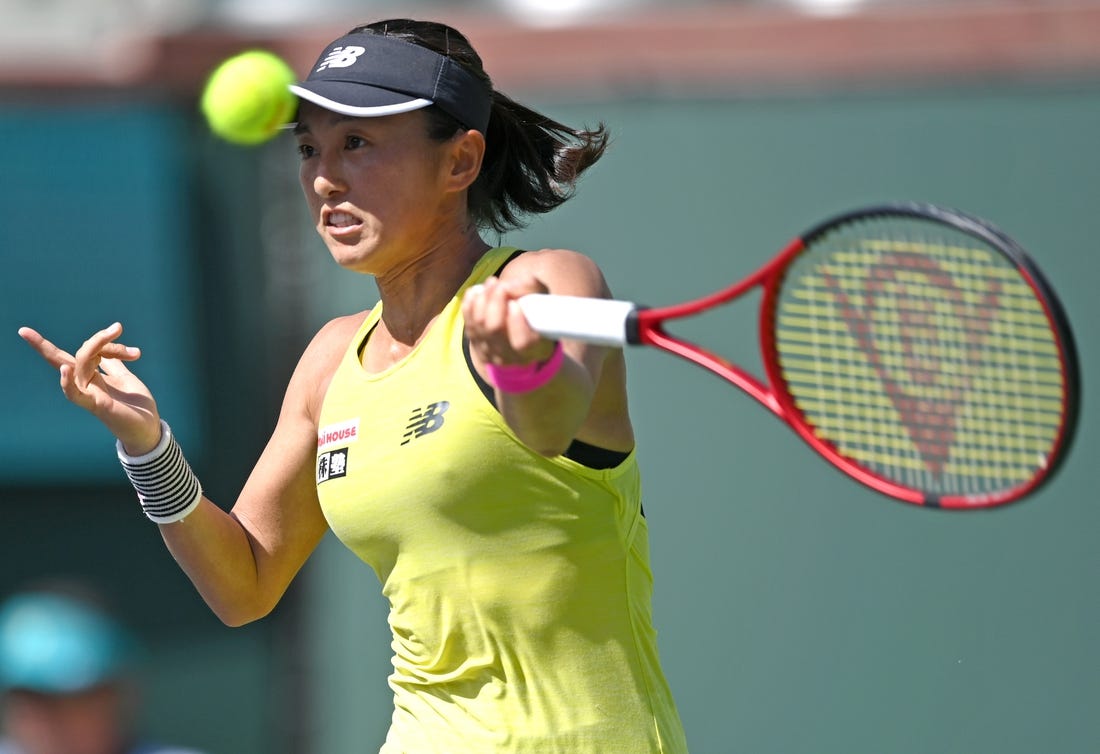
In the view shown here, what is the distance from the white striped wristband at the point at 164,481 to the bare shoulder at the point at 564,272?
28.0 inches

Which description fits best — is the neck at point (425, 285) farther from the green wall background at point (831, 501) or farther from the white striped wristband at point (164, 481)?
the green wall background at point (831, 501)

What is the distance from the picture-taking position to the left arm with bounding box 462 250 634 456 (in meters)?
2.17

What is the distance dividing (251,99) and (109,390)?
1.80ft

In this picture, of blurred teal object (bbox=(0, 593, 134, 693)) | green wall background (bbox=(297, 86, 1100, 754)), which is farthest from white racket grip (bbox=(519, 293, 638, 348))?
green wall background (bbox=(297, 86, 1100, 754))

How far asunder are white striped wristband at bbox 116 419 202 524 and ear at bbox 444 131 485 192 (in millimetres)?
651

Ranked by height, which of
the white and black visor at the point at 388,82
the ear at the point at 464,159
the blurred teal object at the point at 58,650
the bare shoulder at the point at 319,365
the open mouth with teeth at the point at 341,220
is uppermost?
the white and black visor at the point at 388,82

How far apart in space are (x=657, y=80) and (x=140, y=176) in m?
1.81

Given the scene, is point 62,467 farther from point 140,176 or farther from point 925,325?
point 925,325

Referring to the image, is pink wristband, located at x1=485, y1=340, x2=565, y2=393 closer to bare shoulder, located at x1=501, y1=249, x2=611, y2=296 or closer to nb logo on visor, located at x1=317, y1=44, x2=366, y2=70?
bare shoulder, located at x1=501, y1=249, x2=611, y2=296

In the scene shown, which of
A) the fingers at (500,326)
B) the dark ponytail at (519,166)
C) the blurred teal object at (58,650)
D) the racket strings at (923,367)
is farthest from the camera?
the blurred teal object at (58,650)

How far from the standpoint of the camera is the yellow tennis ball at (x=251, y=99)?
8.81ft

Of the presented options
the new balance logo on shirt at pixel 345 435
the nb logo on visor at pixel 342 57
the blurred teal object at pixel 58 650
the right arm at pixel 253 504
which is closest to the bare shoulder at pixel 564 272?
Answer: the new balance logo on shirt at pixel 345 435

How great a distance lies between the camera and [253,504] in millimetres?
2955

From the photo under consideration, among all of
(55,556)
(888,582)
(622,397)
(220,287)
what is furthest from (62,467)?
(622,397)
